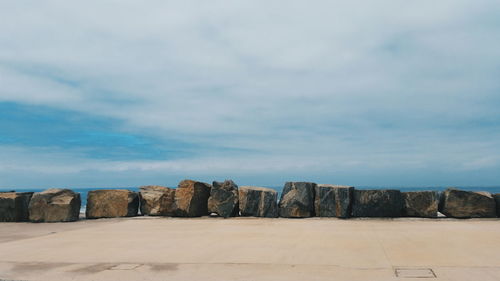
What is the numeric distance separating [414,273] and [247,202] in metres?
7.09

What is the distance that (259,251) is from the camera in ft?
22.1

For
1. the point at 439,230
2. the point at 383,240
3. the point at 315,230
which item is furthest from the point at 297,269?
the point at 439,230

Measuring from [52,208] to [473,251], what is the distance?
10.2 meters

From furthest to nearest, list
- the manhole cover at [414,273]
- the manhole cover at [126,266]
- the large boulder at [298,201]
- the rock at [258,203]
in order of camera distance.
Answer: the rock at [258,203] < the large boulder at [298,201] < the manhole cover at [126,266] < the manhole cover at [414,273]

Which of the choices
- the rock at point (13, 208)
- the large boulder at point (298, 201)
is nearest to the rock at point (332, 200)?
the large boulder at point (298, 201)

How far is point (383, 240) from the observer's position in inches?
298

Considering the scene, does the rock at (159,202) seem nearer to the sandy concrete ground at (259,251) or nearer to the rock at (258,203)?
the sandy concrete ground at (259,251)

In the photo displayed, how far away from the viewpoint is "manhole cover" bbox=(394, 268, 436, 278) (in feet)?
16.3

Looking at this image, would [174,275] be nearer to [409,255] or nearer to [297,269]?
[297,269]

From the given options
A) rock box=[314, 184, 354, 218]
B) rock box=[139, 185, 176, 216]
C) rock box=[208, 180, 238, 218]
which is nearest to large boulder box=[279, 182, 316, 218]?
rock box=[314, 184, 354, 218]

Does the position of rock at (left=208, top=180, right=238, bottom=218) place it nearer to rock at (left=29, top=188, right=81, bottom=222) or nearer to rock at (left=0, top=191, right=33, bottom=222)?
rock at (left=29, top=188, right=81, bottom=222)

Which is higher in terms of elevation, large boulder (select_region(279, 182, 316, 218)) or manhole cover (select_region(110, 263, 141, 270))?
large boulder (select_region(279, 182, 316, 218))

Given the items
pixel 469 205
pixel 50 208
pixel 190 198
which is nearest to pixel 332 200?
pixel 469 205

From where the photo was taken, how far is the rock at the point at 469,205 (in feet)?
35.2
